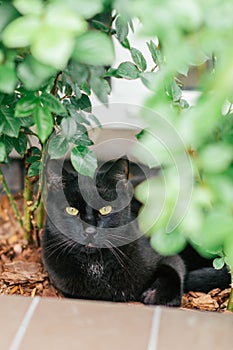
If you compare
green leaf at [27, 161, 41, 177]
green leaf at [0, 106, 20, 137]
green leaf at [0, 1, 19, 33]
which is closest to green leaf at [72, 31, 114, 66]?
green leaf at [0, 1, 19, 33]

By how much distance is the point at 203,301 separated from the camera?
175 cm

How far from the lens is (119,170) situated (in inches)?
71.2

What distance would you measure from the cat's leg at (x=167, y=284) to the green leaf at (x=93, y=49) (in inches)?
41.5

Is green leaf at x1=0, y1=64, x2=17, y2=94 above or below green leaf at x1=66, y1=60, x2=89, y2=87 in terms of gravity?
above

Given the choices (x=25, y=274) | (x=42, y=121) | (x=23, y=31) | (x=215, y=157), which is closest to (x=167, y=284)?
(x=25, y=274)

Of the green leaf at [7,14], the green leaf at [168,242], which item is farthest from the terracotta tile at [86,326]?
the green leaf at [7,14]

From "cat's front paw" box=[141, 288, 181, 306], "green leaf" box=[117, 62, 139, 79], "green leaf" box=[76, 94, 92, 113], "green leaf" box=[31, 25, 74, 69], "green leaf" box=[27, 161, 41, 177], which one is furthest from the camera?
"cat's front paw" box=[141, 288, 181, 306]

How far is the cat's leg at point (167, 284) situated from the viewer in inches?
68.9

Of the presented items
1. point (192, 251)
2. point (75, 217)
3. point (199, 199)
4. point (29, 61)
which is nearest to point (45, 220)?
point (75, 217)

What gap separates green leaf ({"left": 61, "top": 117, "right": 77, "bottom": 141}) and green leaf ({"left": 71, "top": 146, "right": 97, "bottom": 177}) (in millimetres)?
48

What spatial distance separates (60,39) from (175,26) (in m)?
0.15

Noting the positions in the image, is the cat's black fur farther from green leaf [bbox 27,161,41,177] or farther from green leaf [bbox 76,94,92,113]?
green leaf [bbox 76,94,92,113]

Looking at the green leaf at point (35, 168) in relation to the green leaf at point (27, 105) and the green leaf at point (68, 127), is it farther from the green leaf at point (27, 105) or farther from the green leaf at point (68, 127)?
the green leaf at point (27, 105)

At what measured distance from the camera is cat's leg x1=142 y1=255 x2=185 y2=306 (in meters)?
1.75
